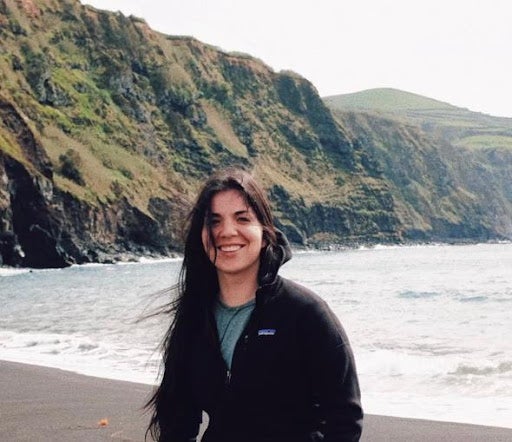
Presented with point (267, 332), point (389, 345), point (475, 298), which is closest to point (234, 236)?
point (267, 332)

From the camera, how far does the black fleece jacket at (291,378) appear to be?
273 centimetres

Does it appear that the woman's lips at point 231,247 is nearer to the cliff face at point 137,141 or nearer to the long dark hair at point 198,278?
the long dark hair at point 198,278

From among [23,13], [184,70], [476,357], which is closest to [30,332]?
[476,357]

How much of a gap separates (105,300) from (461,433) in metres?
25.6

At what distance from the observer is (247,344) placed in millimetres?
2814

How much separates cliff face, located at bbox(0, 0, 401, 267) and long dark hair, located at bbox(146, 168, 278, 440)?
7522 centimetres

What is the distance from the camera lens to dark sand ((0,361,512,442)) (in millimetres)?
7539

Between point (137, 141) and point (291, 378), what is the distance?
135061mm

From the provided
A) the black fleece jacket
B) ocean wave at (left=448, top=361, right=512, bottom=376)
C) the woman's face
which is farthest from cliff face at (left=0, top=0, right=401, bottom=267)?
the black fleece jacket

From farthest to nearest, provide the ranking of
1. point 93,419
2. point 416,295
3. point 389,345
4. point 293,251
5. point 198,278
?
point 293,251, point 416,295, point 389,345, point 93,419, point 198,278

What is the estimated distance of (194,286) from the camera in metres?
3.17

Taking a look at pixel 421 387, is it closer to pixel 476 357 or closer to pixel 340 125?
pixel 476 357

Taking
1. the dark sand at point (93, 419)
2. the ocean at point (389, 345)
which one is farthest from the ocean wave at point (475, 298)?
the dark sand at point (93, 419)

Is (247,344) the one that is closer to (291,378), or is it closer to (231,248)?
(291,378)
